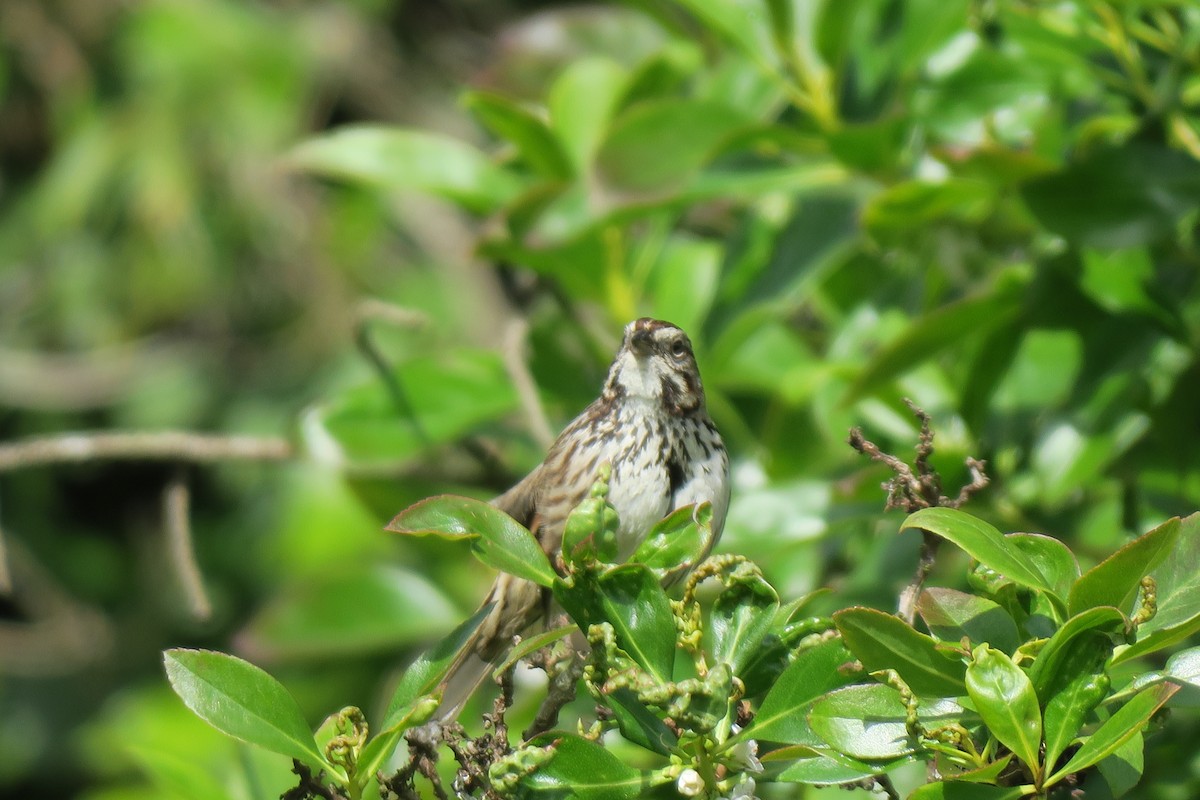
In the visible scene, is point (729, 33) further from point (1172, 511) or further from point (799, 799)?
point (799, 799)

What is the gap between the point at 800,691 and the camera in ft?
4.55

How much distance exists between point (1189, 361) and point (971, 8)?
735mm

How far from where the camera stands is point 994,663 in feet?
4.06

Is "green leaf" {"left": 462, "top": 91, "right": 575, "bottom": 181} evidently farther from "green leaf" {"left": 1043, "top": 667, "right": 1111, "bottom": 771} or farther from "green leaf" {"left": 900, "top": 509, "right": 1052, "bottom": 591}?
"green leaf" {"left": 1043, "top": 667, "right": 1111, "bottom": 771}

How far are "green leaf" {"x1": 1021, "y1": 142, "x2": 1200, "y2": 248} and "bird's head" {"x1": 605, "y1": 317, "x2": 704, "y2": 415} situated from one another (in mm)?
601

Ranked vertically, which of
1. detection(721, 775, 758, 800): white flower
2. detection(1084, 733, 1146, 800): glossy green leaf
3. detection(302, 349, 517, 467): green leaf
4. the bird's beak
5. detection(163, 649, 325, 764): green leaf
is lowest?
detection(1084, 733, 1146, 800): glossy green leaf

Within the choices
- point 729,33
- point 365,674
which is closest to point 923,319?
point 729,33

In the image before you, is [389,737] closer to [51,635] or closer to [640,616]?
[640,616]

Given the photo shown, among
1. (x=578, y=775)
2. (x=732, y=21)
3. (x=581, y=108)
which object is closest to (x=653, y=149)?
(x=732, y=21)

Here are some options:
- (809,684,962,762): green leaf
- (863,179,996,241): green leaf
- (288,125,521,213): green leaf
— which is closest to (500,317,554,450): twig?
(288,125,521,213): green leaf

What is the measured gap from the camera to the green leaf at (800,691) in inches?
54.4

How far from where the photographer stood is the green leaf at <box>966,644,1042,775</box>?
123 cm

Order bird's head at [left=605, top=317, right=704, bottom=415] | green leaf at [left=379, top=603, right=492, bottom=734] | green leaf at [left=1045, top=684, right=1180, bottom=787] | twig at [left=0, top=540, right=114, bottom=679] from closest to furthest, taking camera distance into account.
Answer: green leaf at [left=1045, top=684, right=1180, bottom=787] → green leaf at [left=379, top=603, right=492, bottom=734] → bird's head at [left=605, top=317, right=704, bottom=415] → twig at [left=0, top=540, right=114, bottom=679]

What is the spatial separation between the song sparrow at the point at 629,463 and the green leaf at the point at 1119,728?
961 millimetres
